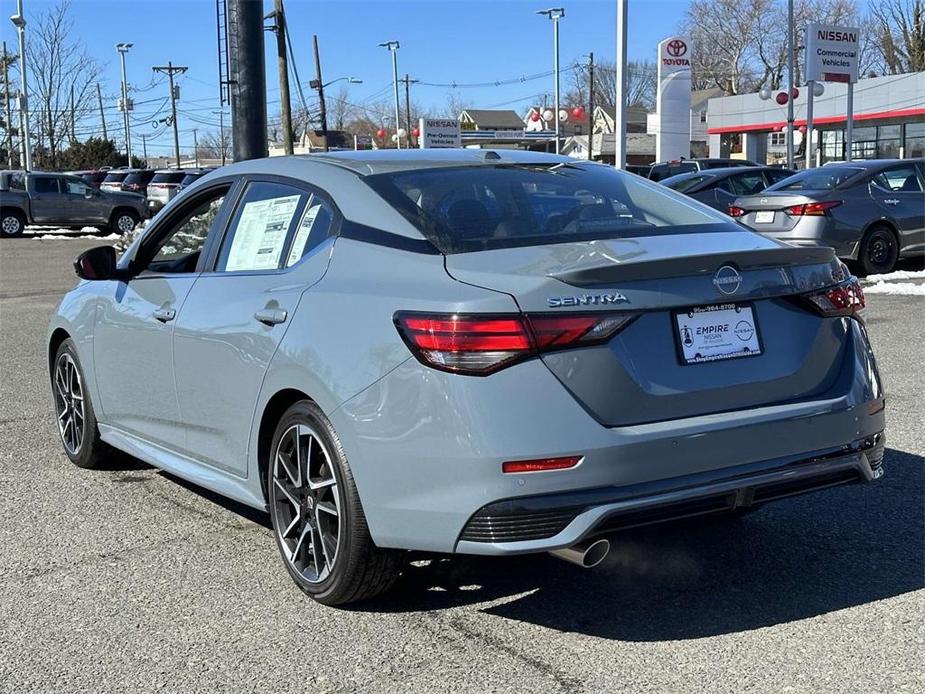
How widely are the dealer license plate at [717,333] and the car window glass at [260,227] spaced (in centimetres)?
160

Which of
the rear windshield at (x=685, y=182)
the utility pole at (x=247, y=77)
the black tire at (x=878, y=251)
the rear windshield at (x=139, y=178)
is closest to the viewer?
the utility pole at (x=247, y=77)

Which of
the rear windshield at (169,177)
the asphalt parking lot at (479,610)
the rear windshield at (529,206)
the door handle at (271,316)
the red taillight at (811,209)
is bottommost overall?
the asphalt parking lot at (479,610)

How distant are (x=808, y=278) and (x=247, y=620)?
222cm

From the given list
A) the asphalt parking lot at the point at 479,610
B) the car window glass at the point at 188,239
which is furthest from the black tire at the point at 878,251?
the car window glass at the point at 188,239

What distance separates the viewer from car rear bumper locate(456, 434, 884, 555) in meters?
3.21

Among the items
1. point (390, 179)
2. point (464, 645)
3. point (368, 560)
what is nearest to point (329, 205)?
point (390, 179)

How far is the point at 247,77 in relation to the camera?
488 inches

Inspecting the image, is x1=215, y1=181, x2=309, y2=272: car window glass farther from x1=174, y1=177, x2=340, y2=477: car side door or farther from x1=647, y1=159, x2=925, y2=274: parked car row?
x1=647, y1=159, x2=925, y2=274: parked car row

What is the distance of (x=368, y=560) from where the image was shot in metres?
3.61

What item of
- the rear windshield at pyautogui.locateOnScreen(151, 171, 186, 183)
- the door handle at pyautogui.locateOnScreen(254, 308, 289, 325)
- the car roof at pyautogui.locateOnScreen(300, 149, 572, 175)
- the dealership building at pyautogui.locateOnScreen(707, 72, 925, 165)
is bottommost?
the door handle at pyautogui.locateOnScreen(254, 308, 289, 325)

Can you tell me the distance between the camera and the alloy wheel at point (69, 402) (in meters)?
5.79

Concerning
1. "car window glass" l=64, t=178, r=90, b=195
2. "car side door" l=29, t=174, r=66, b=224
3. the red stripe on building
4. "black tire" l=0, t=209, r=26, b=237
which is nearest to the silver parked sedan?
"car window glass" l=64, t=178, r=90, b=195

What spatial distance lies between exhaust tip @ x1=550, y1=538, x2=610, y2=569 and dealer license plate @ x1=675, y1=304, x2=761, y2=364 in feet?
2.02

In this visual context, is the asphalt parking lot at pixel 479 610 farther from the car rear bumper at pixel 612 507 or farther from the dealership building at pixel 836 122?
the dealership building at pixel 836 122
